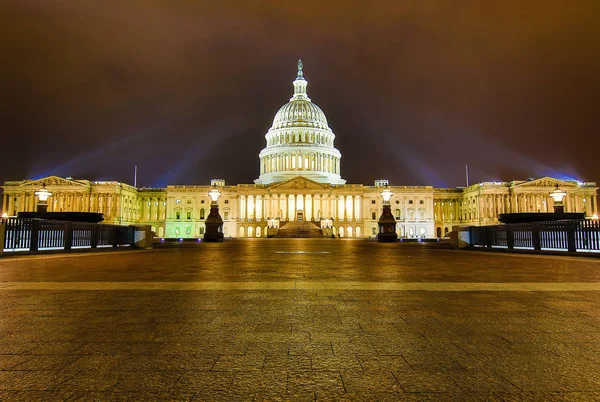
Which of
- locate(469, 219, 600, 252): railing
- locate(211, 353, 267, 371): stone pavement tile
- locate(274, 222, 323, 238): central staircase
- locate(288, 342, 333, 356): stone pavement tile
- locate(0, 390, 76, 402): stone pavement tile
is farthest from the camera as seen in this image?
locate(274, 222, 323, 238): central staircase

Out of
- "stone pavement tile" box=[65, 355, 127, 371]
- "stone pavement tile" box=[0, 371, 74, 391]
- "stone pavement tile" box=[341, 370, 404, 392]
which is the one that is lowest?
"stone pavement tile" box=[341, 370, 404, 392]

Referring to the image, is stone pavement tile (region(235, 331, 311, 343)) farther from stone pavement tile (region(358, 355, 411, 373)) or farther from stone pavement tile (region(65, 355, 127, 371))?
stone pavement tile (region(65, 355, 127, 371))

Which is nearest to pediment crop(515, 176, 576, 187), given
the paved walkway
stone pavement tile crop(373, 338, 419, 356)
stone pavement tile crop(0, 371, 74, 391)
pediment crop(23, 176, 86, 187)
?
the paved walkway

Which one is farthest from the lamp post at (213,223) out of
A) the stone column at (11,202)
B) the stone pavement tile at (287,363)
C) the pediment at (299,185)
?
the stone column at (11,202)

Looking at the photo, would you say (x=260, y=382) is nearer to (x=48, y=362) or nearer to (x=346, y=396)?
(x=346, y=396)

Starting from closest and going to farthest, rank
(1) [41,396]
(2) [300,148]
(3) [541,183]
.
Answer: (1) [41,396] → (3) [541,183] → (2) [300,148]

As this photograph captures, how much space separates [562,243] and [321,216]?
81.8 metres

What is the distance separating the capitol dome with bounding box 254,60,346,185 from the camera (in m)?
116

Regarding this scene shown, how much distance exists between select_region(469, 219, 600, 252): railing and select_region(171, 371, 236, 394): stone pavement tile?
19.9 metres

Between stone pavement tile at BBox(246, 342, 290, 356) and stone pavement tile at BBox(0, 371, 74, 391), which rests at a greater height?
stone pavement tile at BBox(246, 342, 290, 356)

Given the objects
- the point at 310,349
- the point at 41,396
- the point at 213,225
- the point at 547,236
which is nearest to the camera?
the point at 41,396

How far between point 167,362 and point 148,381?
0.42m

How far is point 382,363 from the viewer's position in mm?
3703

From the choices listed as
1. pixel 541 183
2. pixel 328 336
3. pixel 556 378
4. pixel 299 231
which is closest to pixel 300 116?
pixel 299 231
